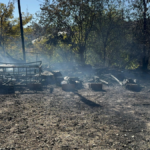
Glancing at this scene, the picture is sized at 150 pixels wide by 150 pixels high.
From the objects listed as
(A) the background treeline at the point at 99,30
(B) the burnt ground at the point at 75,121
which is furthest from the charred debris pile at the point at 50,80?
(A) the background treeline at the point at 99,30

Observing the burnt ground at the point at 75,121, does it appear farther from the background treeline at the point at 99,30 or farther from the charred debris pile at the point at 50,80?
the background treeline at the point at 99,30

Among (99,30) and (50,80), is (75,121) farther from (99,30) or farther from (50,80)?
(99,30)

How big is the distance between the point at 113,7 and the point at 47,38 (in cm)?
793

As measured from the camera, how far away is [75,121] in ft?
18.9

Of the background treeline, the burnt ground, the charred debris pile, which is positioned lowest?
the burnt ground

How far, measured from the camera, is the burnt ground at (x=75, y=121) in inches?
172

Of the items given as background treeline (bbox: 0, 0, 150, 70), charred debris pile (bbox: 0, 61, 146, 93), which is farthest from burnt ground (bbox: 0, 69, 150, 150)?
background treeline (bbox: 0, 0, 150, 70)

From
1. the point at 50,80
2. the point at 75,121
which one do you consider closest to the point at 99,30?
the point at 50,80

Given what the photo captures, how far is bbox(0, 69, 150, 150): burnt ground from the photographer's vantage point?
14.3 ft

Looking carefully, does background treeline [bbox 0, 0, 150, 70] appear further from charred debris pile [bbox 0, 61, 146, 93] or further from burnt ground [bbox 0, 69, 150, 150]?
burnt ground [bbox 0, 69, 150, 150]

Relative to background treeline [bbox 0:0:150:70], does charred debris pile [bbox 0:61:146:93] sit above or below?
below

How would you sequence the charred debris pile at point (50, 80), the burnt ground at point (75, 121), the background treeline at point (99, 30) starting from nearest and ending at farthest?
1. the burnt ground at point (75, 121)
2. the charred debris pile at point (50, 80)
3. the background treeline at point (99, 30)

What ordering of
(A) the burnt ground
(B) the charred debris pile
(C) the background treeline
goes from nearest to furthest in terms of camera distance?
(A) the burnt ground → (B) the charred debris pile → (C) the background treeline

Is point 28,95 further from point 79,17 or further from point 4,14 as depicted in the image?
point 4,14
